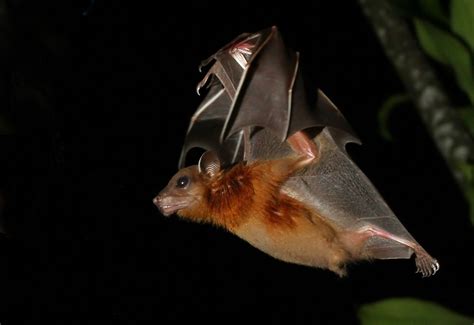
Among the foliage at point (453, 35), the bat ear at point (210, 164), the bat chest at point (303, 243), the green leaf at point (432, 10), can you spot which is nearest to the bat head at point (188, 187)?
the bat ear at point (210, 164)

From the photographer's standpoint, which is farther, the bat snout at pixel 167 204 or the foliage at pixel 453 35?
the foliage at pixel 453 35

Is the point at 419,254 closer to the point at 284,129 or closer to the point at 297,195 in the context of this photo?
the point at 297,195

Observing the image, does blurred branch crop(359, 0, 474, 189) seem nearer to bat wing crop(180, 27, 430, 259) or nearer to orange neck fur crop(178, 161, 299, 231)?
bat wing crop(180, 27, 430, 259)

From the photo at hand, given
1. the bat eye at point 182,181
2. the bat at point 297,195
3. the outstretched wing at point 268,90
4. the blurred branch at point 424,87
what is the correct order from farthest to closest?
1. the blurred branch at point 424,87
2. the bat eye at point 182,181
3. the bat at point 297,195
4. the outstretched wing at point 268,90

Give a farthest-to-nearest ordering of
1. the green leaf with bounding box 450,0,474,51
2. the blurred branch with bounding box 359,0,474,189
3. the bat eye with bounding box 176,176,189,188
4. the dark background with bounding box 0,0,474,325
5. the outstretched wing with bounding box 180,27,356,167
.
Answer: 1. the dark background with bounding box 0,0,474,325
2. the blurred branch with bounding box 359,0,474,189
3. the green leaf with bounding box 450,0,474,51
4. the bat eye with bounding box 176,176,189,188
5. the outstretched wing with bounding box 180,27,356,167

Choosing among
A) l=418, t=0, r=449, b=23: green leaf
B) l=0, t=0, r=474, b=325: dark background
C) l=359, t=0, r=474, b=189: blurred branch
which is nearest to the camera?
l=418, t=0, r=449, b=23: green leaf

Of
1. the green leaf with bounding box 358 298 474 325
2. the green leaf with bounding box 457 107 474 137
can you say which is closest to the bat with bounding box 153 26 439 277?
the green leaf with bounding box 358 298 474 325

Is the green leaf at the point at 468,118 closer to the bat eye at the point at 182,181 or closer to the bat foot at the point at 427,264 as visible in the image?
the bat foot at the point at 427,264
